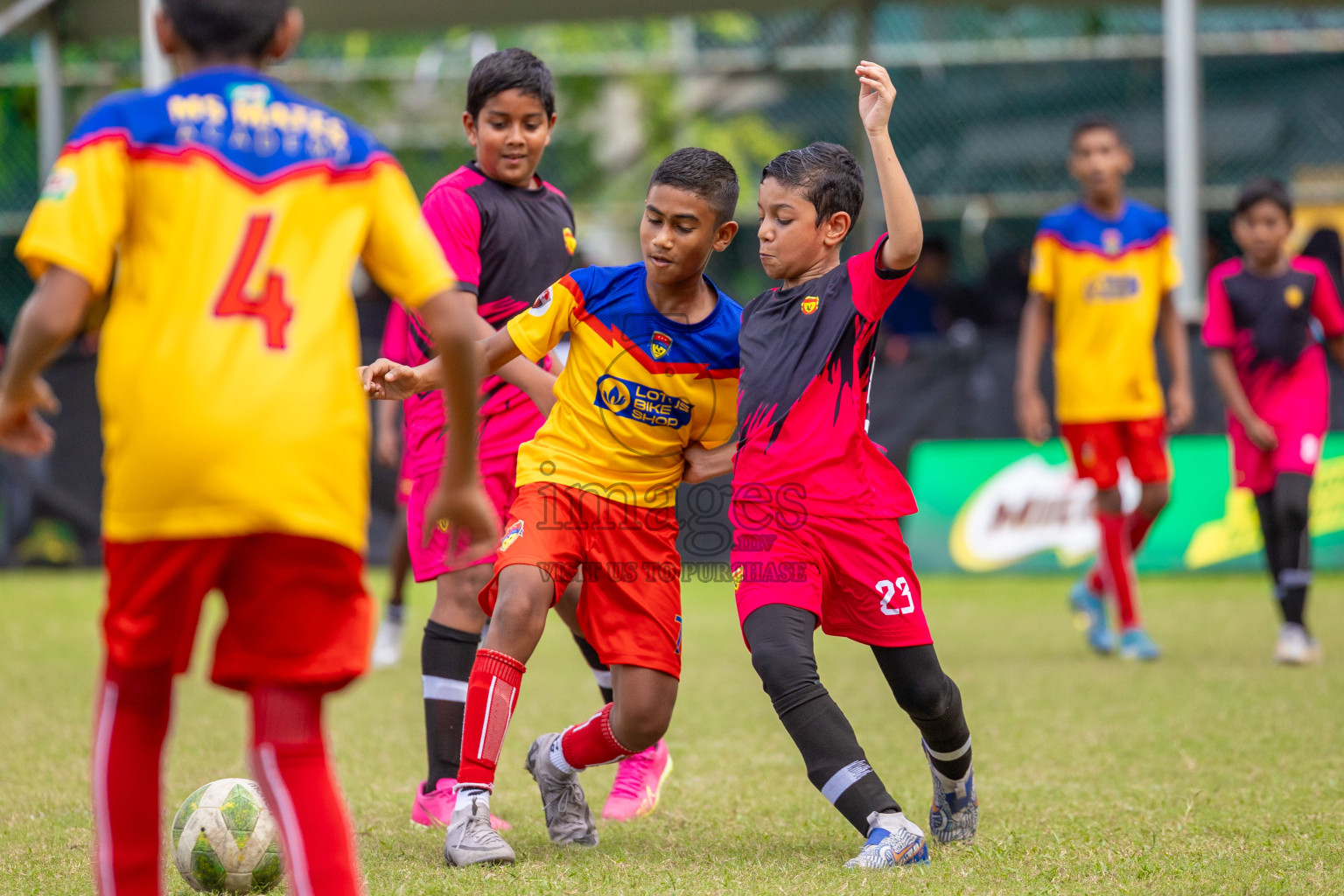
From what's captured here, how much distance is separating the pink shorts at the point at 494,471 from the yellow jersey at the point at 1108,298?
3.85m

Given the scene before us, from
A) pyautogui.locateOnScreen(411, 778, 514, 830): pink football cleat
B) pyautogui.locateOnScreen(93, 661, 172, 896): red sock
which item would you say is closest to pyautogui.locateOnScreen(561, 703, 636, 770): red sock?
pyautogui.locateOnScreen(411, 778, 514, 830): pink football cleat

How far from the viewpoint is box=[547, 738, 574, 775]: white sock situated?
3.68m

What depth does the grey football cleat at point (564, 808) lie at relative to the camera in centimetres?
368

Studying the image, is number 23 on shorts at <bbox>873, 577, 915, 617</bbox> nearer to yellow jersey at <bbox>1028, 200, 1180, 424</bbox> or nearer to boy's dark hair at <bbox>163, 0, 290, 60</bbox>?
boy's dark hair at <bbox>163, 0, 290, 60</bbox>

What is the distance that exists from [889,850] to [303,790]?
4.86 feet

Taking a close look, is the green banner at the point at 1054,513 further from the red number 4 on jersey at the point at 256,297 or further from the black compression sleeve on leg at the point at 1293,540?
the red number 4 on jersey at the point at 256,297

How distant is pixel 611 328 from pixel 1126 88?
11321 millimetres

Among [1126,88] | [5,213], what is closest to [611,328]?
[1126,88]

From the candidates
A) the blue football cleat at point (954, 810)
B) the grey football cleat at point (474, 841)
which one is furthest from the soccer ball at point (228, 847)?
the blue football cleat at point (954, 810)

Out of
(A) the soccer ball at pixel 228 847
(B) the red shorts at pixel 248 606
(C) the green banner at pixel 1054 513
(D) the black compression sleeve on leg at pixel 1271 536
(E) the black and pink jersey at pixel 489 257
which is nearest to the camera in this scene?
(B) the red shorts at pixel 248 606

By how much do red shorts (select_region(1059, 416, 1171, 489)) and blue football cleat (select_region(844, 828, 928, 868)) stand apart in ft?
13.7

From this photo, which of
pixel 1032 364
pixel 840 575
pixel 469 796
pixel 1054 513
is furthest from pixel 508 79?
pixel 1054 513

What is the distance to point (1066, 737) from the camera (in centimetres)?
500

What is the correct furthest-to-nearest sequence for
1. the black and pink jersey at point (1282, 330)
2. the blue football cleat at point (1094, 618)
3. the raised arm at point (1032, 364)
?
the raised arm at point (1032, 364) < the blue football cleat at point (1094, 618) < the black and pink jersey at point (1282, 330)
